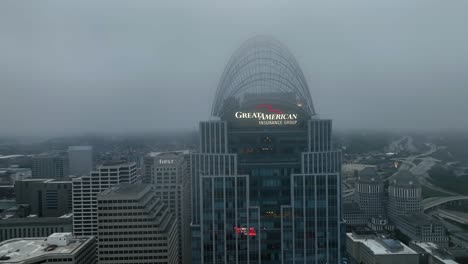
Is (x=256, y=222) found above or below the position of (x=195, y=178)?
below

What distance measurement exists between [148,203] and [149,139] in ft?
14.7

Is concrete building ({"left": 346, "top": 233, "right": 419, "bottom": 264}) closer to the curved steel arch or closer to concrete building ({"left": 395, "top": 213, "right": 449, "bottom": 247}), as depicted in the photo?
concrete building ({"left": 395, "top": 213, "right": 449, "bottom": 247})

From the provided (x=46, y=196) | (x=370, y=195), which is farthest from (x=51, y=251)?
(x=370, y=195)

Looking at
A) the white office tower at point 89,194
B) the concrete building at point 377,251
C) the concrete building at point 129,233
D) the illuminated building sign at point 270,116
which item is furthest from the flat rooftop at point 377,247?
the white office tower at point 89,194

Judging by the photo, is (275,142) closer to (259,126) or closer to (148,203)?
(259,126)

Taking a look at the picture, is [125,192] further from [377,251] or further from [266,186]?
[377,251]

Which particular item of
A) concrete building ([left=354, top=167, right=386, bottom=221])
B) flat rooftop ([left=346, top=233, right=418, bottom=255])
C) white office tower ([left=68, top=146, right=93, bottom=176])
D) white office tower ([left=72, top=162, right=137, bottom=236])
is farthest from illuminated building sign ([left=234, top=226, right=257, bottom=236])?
concrete building ([left=354, top=167, right=386, bottom=221])

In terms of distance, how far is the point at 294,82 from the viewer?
13.5 meters

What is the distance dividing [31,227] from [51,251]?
28.7 ft

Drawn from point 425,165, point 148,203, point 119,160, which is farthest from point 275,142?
point 119,160

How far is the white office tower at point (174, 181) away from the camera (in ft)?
67.0

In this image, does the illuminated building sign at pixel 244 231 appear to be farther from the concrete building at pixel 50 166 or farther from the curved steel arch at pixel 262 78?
the concrete building at pixel 50 166

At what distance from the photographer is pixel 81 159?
958 inches

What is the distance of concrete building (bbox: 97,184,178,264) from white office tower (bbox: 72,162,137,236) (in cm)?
605
